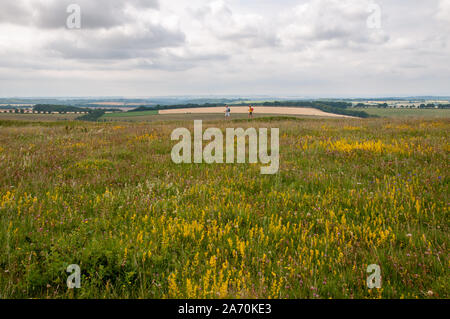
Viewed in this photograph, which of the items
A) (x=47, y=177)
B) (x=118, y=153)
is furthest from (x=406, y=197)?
(x=118, y=153)

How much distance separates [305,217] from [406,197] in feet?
6.62

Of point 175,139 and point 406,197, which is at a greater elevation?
point 175,139

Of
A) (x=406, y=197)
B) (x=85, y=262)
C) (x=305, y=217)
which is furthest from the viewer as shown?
(x=406, y=197)

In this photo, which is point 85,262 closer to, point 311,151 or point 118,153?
point 118,153

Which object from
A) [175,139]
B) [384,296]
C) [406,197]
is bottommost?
[384,296]

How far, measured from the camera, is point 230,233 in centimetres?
401

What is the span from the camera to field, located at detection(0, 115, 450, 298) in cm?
287

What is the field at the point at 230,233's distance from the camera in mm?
2869

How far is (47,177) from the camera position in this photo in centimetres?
675
